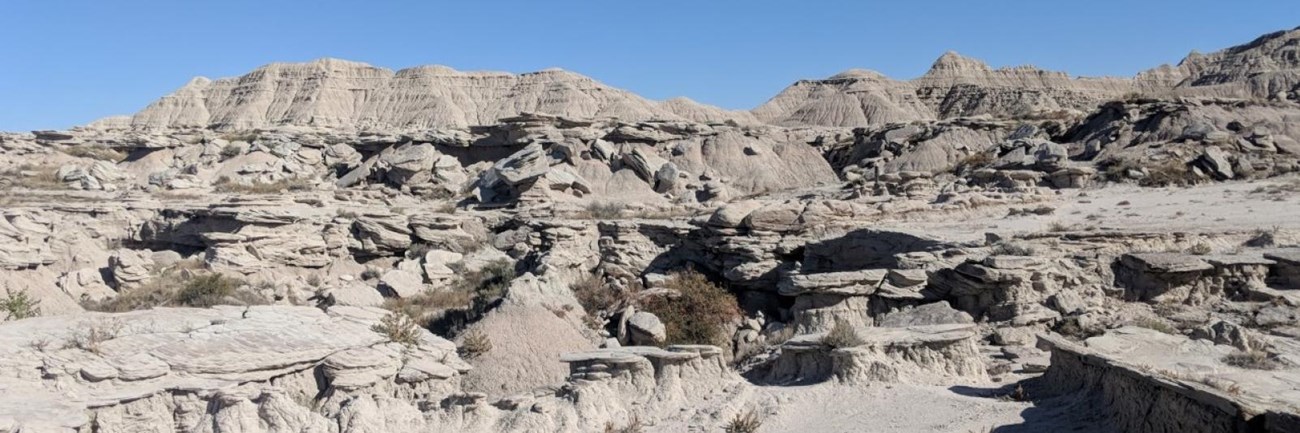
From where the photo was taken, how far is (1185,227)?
1372 centimetres

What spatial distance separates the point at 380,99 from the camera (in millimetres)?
61344

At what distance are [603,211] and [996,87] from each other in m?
45.9

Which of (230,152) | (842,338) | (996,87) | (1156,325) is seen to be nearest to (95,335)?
(842,338)

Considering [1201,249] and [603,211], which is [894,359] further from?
[603,211]

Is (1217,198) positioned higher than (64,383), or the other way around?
(1217,198)

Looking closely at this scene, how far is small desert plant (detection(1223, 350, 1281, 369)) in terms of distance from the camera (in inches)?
309

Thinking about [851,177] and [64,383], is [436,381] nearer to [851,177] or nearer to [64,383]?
[64,383]

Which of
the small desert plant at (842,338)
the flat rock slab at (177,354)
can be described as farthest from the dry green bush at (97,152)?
the small desert plant at (842,338)

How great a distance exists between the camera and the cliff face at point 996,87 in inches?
1930

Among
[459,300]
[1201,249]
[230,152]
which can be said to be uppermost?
[230,152]

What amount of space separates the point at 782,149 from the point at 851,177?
5.35m

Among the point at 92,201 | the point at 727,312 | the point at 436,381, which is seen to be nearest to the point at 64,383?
Answer: the point at 436,381

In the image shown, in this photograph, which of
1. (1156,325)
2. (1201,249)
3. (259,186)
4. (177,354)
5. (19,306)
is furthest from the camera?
(259,186)

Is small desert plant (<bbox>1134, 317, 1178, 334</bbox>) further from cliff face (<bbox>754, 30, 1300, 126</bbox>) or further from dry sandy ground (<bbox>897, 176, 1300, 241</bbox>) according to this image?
cliff face (<bbox>754, 30, 1300, 126</bbox>)
